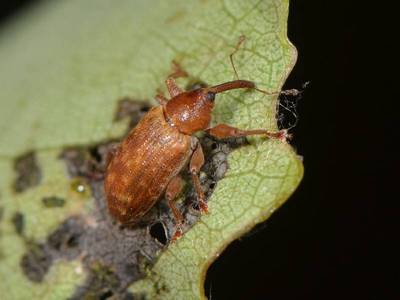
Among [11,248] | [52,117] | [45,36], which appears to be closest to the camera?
[11,248]

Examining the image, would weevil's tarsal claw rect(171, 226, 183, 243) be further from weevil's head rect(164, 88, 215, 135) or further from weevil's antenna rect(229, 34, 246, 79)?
weevil's antenna rect(229, 34, 246, 79)

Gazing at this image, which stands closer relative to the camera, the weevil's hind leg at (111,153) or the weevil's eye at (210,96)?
the weevil's eye at (210,96)

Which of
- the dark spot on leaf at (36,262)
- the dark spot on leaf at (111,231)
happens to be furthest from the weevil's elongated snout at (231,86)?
the dark spot on leaf at (36,262)

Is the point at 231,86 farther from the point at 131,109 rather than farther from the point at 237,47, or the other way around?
the point at 131,109

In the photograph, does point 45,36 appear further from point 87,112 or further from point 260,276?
point 260,276

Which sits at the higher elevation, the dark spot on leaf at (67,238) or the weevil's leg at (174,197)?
the weevil's leg at (174,197)

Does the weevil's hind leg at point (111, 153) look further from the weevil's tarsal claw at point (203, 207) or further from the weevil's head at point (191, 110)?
the weevil's tarsal claw at point (203, 207)

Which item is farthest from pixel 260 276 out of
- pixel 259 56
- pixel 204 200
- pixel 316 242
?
pixel 259 56
